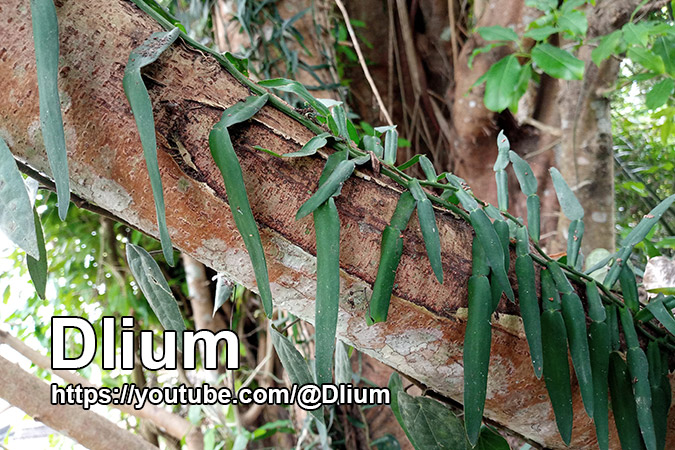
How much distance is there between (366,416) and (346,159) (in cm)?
89

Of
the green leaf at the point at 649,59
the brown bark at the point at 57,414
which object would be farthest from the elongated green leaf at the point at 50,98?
the green leaf at the point at 649,59

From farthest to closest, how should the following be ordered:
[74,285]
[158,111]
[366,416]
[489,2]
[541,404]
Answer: [74,285] → [489,2] → [366,416] → [541,404] → [158,111]

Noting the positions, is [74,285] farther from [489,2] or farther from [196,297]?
[489,2]

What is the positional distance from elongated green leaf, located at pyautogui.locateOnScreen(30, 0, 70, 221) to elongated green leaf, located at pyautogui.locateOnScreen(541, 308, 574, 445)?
321 millimetres

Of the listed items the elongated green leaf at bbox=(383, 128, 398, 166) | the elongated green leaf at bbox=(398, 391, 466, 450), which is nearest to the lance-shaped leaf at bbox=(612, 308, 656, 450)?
the elongated green leaf at bbox=(398, 391, 466, 450)

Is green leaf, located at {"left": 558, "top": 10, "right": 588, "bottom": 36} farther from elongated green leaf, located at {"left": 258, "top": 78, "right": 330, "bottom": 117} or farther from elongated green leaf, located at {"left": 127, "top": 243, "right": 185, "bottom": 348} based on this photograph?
elongated green leaf, located at {"left": 127, "top": 243, "right": 185, "bottom": 348}

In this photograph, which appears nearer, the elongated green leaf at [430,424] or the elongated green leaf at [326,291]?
the elongated green leaf at [326,291]

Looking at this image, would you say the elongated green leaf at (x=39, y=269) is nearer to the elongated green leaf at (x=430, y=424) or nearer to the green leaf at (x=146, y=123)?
the green leaf at (x=146, y=123)

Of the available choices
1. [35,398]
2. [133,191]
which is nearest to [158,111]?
[133,191]

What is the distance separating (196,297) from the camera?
52.6 inches

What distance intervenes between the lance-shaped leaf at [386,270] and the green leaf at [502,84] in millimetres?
657

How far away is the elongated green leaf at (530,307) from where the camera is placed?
36 centimetres

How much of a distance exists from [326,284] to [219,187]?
9 centimetres

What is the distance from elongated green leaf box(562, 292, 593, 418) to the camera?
0.38 metres
